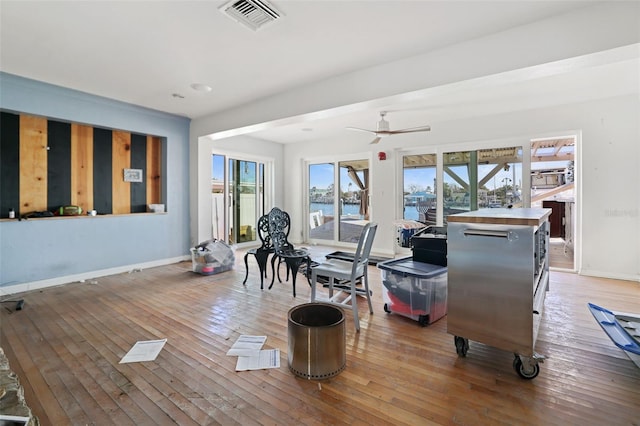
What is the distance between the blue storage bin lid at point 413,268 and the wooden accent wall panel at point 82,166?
437 cm

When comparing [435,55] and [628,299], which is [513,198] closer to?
[628,299]

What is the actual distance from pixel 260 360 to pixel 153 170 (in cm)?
431

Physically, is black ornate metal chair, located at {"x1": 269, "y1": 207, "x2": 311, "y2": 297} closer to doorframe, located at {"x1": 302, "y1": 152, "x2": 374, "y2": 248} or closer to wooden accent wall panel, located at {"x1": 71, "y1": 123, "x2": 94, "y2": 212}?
doorframe, located at {"x1": 302, "y1": 152, "x2": 374, "y2": 248}

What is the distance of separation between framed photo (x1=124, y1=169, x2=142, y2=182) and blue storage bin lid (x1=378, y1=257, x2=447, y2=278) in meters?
4.30

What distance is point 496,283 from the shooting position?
185 cm

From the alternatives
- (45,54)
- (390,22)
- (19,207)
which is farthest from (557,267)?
(19,207)

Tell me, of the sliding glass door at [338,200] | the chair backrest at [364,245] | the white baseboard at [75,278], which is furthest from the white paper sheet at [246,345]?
the sliding glass door at [338,200]

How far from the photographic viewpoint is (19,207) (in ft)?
12.1

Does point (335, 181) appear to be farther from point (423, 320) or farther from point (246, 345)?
point (246, 345)

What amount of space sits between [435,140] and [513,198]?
162cm

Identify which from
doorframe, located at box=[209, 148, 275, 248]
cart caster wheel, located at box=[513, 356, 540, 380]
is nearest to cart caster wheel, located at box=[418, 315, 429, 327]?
cart caster wheel, located at box=[513, 356, 540, 380]

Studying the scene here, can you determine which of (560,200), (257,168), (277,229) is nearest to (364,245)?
(277,229)

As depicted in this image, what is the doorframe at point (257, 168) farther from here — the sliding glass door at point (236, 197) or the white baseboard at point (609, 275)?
the white baseboard at point (609, 275)

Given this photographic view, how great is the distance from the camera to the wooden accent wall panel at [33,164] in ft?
12.2
